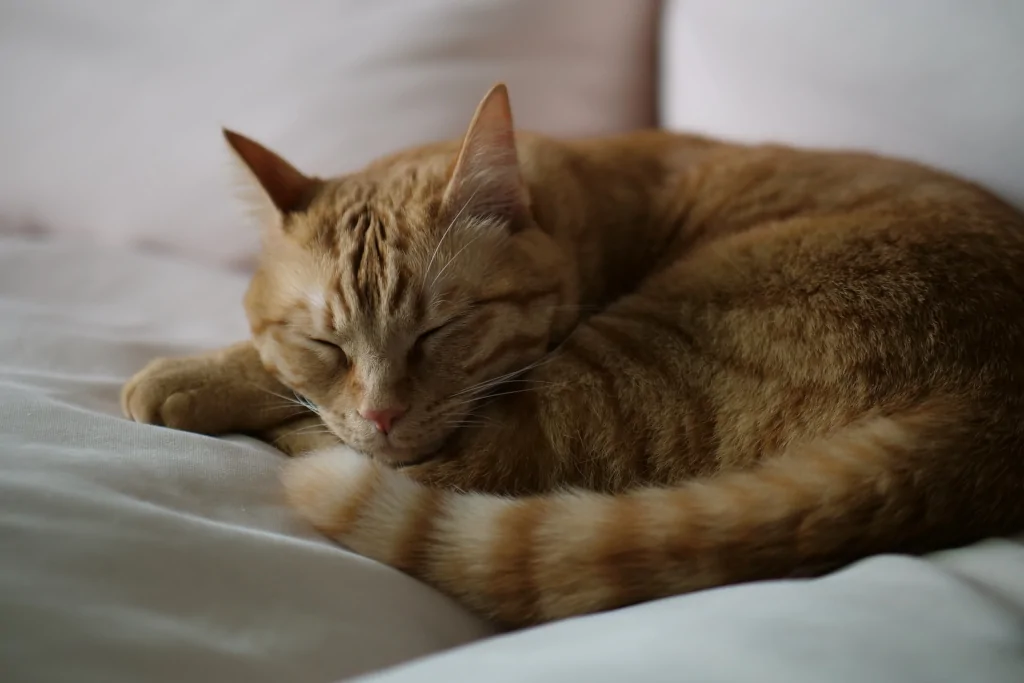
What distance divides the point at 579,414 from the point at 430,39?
1032 mm

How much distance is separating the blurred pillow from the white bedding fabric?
87 cm

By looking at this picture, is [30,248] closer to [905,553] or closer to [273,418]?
[273,418]

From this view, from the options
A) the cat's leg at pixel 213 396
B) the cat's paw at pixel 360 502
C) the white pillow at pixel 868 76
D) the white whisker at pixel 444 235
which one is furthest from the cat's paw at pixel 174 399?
the white pillow at pixel 868 76

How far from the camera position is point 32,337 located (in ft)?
4.33

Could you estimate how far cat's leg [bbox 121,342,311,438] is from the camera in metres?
1.14

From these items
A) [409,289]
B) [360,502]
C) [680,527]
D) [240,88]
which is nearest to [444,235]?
[409,289]

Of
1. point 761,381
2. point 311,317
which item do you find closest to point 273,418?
point 311,317

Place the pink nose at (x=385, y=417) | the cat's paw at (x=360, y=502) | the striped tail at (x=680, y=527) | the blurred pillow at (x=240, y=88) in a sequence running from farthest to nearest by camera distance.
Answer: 1. the blurred pillow at (x=240, y=88)
2. the pink nose at (x=385, y=417)
3. the cat's paw at (x=360, y=502)
4. the striped tail at (x=680, y=527)

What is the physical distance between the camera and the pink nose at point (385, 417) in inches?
42.2

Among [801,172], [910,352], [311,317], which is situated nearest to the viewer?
[910,352]

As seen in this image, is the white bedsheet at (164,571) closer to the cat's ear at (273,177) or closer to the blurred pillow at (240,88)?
the cat's ear at (273,177)

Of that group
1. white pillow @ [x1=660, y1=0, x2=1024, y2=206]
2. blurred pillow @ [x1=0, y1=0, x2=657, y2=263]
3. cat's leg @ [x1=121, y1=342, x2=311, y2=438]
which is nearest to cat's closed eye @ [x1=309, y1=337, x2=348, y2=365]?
cat's leg @ [x1=121, y1=342, x2=311, y2=438]

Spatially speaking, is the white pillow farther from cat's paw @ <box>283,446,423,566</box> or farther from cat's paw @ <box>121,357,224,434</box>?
cat's paw @ <box>121,357,224,434</box>

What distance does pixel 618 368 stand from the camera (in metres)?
1.09
